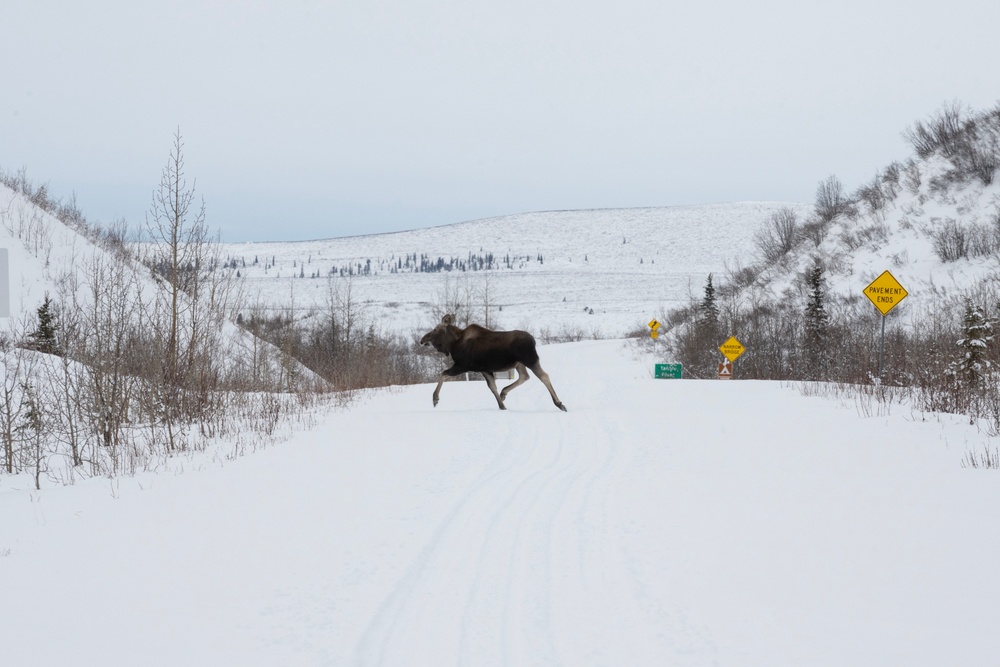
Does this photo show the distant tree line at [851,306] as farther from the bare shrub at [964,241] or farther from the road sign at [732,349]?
the road sign at [732,349]

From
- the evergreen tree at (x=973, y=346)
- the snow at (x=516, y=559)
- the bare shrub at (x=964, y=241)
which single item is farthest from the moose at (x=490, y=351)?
the bare shrub at (x=964, y=241)

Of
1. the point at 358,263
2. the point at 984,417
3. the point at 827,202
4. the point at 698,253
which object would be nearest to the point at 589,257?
the point at 698,253

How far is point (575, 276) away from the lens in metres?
150

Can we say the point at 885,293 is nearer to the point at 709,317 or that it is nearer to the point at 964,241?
the point at 964,241

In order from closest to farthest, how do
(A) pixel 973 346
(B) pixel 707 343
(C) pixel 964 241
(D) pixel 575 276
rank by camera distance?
(A) pixel 973 346, (C) pixel 964 241, (B) pixel 707 343, (D) pixel 575 276

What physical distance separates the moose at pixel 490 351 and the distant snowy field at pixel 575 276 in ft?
222

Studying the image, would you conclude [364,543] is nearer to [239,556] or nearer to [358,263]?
[239,556]

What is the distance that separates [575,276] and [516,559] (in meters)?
147

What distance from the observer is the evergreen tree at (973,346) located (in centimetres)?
1517

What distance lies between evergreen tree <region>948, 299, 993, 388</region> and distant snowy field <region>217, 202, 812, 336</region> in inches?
2727

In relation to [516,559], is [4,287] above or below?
above

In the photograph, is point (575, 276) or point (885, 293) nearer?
point (885, 293)

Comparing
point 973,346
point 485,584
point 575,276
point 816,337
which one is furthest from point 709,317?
point 575,276

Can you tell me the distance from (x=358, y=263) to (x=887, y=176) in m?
162
